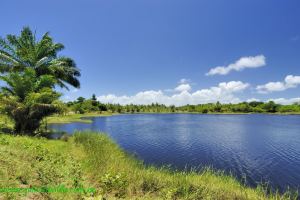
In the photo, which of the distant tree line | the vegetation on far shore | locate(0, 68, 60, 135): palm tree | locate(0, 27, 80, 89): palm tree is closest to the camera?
the vegetation on far shore

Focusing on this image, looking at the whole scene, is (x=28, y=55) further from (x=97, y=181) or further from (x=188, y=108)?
(x=188, y=108)

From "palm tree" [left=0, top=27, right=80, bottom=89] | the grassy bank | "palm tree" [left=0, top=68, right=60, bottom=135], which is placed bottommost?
the grassy bank

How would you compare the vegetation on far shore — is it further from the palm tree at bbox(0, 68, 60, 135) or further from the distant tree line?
the distant tree line

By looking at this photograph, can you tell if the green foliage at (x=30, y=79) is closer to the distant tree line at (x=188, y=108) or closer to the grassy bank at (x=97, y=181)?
the grassy bank at (x=97, y=181)

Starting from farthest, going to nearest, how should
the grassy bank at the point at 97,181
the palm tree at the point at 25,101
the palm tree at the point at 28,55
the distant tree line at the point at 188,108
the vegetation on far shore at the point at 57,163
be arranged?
1. the distant tree line at the point at 188,108
2. the palm tree at the point at 28,55
3. the palm tree at the point at 25,101
4. the vegetation on far shore at the point at 57,163
5. the grassy bank at the point at 97,181

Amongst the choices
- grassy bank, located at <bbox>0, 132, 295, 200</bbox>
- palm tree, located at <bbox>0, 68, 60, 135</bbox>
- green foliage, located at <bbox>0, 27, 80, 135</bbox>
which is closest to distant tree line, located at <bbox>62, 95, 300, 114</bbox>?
green foliage, located at <bbox>0, 27, 80, 135</bbox>

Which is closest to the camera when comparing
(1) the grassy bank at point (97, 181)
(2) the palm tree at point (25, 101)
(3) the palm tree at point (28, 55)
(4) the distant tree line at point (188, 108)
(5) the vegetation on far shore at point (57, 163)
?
(1) the grassy bank at point (97, 181)

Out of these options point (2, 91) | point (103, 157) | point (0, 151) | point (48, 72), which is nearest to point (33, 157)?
point (0, 151)

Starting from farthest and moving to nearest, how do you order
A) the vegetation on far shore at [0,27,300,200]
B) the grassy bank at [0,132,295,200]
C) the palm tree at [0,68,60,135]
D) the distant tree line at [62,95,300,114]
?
the distant tree line at [62,95,300,114]
the palm tree at [0,68,60,135]
the vegetation on far shore at [0,27,300,200]
the grassy bank at [0,132,295,200]

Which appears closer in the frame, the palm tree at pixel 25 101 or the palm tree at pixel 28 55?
the palm tree at pixel 25 101

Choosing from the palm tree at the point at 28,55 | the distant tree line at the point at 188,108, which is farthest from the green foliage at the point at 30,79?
the distant tree line at the point at 188,108

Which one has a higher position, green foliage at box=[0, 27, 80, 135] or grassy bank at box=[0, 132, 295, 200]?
green foliage at box=[0, 27, 80, 135]

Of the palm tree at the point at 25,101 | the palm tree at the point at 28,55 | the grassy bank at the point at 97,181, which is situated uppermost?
the palm tree at the point at 28,55

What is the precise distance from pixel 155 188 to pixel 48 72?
20.4 meters
